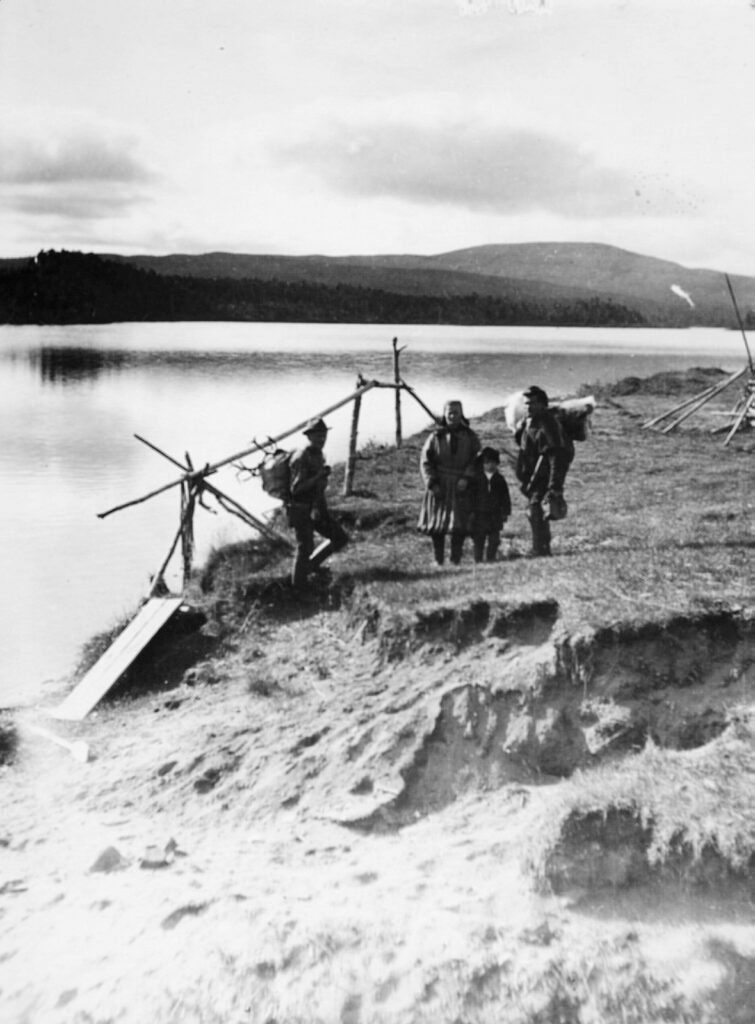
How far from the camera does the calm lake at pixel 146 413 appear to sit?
45.9 ft

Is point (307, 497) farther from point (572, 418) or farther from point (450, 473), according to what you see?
point (572, 418)

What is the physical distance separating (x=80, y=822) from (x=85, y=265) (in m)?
23.5

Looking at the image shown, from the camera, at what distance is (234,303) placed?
38375 millimetres

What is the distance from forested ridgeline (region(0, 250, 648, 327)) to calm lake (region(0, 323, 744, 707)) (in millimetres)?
838

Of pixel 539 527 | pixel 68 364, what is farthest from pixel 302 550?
pixel 68 364

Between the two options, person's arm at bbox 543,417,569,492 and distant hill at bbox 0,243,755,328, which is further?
distant hill at bbox 0,243,755,328

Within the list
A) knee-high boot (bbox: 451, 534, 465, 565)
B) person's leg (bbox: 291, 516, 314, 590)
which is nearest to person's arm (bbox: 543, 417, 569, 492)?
knee-high boot (bbox: 451, 534, 465, 565)

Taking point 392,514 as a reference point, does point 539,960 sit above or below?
below

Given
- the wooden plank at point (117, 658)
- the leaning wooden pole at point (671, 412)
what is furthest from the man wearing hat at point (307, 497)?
Result: the leaning wooden pole at point (671, 412)

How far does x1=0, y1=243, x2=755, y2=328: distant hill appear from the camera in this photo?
30.2 m

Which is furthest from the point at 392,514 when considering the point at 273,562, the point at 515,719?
the point at 515,719

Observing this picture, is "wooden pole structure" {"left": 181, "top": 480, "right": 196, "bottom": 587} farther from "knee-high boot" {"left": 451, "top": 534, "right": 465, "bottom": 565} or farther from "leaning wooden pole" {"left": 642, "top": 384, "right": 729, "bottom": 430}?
"leaning wooden pole" {"left": 642, "top": 384, "right": 729, "bottom": 430}

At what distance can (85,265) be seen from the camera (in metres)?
27.7

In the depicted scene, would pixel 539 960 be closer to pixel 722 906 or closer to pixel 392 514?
pixel 722 906
